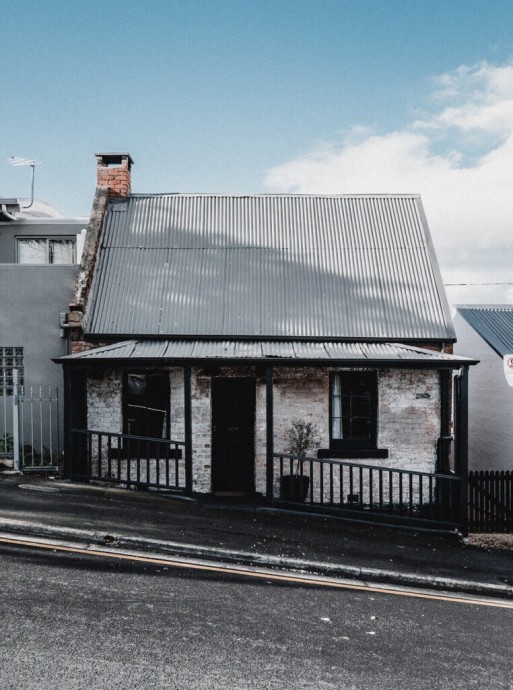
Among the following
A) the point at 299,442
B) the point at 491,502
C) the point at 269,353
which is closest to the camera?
the point at 269,353

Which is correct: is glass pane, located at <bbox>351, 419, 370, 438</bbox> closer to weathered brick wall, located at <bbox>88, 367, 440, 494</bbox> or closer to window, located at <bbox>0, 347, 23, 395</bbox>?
weathered brick wall, located at <bbox>88, 367, 440, 494</bbox>

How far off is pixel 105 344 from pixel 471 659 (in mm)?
8628

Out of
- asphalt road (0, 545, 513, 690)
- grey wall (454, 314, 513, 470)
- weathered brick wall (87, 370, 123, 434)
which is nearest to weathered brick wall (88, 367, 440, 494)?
weathered brick wall (87, 370, 123, 434)

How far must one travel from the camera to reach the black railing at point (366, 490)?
10.0 meters

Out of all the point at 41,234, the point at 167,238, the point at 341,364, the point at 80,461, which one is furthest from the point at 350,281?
the point at 41,234

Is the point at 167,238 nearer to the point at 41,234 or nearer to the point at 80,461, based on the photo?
the point at 41,234

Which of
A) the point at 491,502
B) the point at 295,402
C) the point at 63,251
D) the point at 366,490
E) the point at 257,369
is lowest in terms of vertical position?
the point at 491,502

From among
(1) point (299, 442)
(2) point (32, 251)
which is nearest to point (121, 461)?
(1) point (299, 442)

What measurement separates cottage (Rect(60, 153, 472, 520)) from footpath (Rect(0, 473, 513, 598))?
729 millimetres

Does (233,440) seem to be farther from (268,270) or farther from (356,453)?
(268,270)

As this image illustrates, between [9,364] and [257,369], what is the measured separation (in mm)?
5268

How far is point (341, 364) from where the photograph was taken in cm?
1059

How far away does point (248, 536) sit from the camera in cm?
863

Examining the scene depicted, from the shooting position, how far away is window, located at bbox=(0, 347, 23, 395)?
41.2ft
